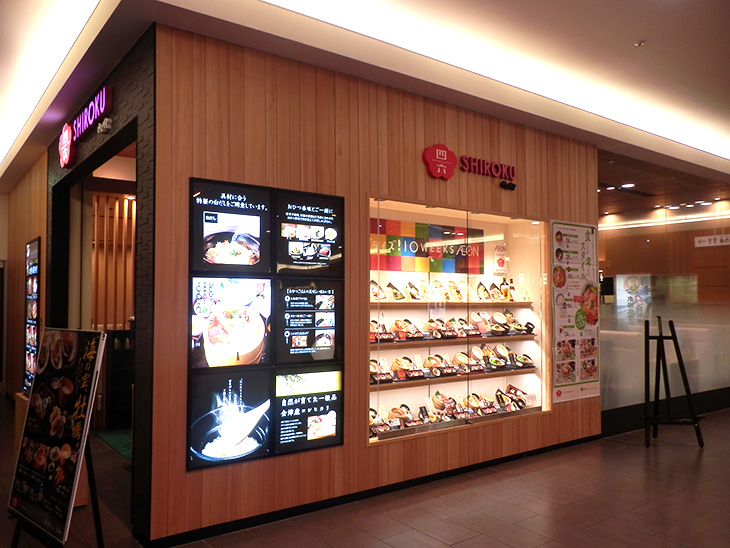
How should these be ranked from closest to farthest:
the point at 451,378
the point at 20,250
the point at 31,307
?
the point at 451,378
the point at 31,307
the point at 20,250

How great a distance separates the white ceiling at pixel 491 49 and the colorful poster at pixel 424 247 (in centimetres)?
117

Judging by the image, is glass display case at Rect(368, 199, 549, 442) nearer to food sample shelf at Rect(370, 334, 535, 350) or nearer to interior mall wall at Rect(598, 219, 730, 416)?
food sample shelf at Rect(370, 334, 535, 350)

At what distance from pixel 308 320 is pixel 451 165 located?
2010mm

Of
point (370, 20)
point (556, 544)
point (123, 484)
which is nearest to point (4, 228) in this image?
point (123, 484)

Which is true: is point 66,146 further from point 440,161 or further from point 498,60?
point 498,60

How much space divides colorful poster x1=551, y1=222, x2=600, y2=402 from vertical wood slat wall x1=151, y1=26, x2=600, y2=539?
0.47 meters

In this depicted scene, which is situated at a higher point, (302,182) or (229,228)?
(302,182)

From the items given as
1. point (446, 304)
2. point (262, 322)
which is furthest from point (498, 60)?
point (262, 322)

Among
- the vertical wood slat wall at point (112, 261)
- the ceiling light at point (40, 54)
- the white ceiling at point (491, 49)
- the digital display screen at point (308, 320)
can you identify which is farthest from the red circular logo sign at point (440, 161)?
the vertical wood slat wall at point (112, 261)

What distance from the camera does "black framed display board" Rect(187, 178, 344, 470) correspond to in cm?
356

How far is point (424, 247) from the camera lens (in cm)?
493

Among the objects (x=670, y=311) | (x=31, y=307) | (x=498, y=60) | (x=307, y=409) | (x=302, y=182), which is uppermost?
(x=498, y=60)

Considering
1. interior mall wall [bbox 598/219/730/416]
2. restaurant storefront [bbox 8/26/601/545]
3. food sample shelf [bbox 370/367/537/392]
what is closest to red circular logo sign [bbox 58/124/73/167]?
restaurant storefront [bbox 8/26/601/545]

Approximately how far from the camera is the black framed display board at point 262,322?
11.7 ft
